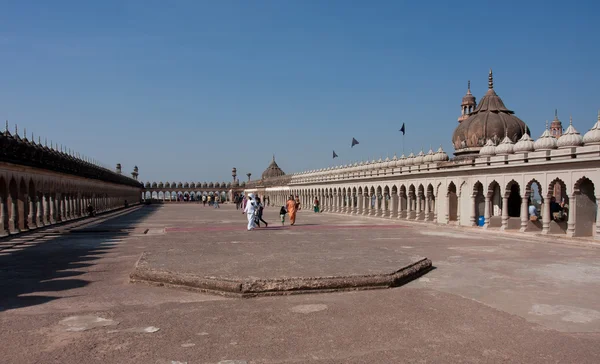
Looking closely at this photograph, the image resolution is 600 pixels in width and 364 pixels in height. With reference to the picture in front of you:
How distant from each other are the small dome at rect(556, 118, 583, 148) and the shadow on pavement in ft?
60.7

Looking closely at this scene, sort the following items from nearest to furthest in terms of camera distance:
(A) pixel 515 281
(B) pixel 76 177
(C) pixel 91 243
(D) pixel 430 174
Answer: (A) pixel 515 281 < (C) pixel 91 243 < (D) pixel 430 174 < (B) pixel 76 177

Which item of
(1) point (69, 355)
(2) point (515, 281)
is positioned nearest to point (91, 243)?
(1) point (69, 355)

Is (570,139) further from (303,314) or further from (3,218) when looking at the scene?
(3,218)

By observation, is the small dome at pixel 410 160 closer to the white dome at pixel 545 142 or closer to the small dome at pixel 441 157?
the small dome at pixel 441 157

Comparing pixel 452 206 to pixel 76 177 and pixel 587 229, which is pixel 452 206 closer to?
pixel 587 229

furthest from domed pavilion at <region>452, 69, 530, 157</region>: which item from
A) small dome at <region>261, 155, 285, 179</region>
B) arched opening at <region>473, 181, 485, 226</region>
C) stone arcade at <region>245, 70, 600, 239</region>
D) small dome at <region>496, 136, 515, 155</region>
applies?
small dome at <region>261, 155, 285, 179</region>

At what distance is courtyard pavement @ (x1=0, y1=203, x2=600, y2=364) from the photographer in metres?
5.87

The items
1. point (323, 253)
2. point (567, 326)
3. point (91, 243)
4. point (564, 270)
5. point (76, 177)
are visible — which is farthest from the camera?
point (76, 177)

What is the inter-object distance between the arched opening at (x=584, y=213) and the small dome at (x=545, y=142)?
280 centimetres

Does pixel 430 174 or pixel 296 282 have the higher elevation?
pixel 430 174

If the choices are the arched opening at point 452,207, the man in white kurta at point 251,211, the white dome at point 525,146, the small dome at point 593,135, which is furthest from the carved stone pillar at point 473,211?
the man in white kurta at point 251,211

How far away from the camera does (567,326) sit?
23.2 ft

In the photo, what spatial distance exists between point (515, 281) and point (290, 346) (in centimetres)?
629

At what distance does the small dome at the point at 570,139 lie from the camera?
20.6 m
